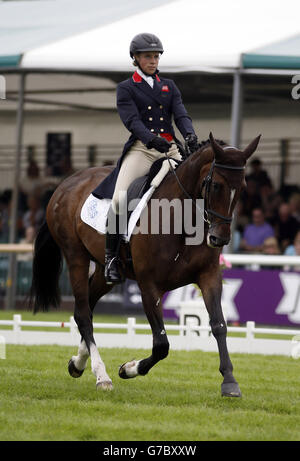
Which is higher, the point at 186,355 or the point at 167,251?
the point at 167,251

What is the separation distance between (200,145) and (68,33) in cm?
1113

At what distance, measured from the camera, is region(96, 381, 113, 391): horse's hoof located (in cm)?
771

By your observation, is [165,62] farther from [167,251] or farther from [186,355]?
[167,251]

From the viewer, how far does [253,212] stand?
17.1 metres

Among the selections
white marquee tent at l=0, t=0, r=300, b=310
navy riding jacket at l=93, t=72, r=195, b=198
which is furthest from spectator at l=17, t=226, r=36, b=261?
navy riding jacket at l=93, t=72, r=195, b=198

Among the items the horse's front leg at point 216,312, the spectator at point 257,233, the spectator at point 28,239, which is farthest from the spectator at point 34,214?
the horse's front leg at point 216,312

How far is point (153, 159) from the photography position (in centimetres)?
819

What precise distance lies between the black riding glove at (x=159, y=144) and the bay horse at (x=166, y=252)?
0.67 feet

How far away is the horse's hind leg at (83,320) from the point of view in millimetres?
8008

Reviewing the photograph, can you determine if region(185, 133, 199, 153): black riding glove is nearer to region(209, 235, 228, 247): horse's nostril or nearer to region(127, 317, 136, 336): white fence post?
region(209, 235, 228, 247): horse's nostril

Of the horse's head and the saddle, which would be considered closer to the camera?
the horse's head

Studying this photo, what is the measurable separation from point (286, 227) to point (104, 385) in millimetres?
9487

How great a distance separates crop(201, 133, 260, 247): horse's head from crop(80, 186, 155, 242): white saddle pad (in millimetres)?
886
